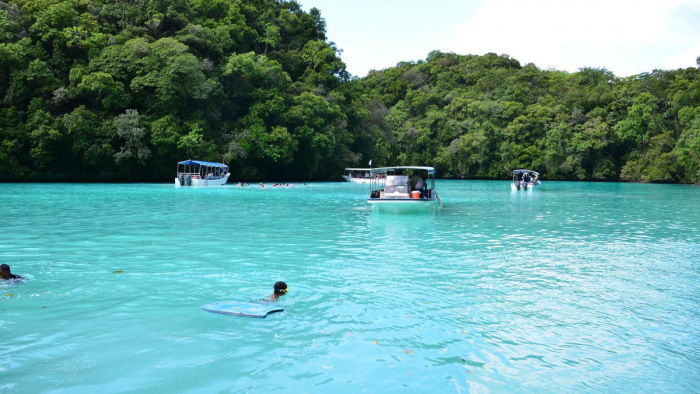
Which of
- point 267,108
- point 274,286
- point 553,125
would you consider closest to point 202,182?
point 267,108

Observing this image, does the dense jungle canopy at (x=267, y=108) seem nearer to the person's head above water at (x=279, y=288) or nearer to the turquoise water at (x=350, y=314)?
the turquoise water at (x=350, y=314)

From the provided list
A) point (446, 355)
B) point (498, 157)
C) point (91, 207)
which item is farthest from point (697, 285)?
point (498, 157)

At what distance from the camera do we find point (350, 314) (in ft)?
25.2

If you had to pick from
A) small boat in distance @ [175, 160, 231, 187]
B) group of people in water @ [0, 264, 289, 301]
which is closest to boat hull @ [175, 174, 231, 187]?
small boat in distance @ [175, 160, 231, 187]

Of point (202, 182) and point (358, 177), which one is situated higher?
→ point (358, 177)

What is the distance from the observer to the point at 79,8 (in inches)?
2067

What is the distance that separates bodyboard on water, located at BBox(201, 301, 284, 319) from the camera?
24.2 feet

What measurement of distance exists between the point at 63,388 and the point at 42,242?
10129 mm

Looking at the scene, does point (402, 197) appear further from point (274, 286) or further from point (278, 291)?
point (278, 291)

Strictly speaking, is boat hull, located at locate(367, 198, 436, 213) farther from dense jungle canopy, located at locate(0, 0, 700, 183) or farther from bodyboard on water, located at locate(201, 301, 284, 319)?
dense jungle canopy, located at locate(0, 0, 700, 183)

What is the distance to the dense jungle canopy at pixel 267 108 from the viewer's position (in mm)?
47438

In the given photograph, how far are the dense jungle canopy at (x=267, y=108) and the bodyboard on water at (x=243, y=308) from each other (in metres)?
44.1

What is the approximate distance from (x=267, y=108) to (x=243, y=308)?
173 feet

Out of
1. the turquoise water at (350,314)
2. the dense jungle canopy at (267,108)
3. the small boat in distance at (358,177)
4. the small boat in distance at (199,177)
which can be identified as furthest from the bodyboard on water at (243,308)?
the small boat in distance at (358,177)
